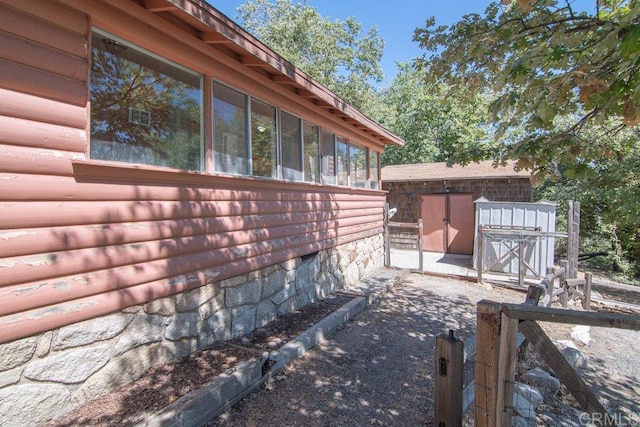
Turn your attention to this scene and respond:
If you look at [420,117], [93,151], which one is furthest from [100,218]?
[420,117]

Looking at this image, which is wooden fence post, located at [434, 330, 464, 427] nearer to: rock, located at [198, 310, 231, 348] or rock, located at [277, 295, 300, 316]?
rock, located at [198, 310, 231, 348]

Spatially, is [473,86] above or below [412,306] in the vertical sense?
above

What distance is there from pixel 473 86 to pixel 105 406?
4.82m

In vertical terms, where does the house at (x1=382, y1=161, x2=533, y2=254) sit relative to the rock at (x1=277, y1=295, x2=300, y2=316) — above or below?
above

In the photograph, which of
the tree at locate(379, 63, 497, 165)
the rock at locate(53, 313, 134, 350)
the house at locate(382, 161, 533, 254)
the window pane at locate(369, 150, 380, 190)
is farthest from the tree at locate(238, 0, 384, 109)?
the rock at locate(53, 313, 134, 350)

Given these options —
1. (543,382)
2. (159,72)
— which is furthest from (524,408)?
(159,72)

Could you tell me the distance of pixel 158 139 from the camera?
3.15 metres

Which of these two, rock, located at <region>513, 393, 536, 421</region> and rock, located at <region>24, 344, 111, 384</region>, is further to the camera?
rock, located at <region>513, 393, 536, 421</region>

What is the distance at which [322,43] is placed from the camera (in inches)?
812

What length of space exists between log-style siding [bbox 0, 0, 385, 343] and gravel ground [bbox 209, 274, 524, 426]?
4.49 feet

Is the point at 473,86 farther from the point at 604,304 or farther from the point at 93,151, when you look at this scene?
the point at 604,304

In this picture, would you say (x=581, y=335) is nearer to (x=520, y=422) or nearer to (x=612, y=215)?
(x=520, y=422)

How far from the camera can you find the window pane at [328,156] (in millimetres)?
6328

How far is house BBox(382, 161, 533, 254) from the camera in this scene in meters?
12.0
